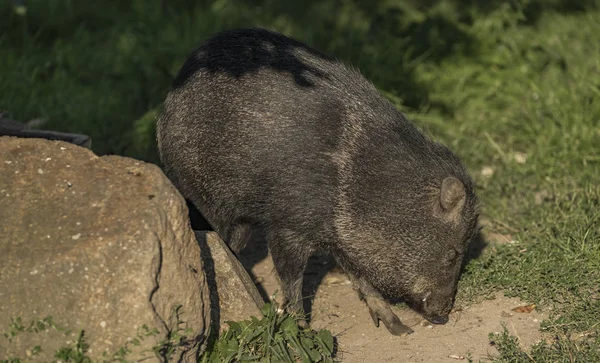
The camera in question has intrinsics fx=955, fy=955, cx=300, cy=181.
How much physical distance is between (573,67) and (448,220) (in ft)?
10.9

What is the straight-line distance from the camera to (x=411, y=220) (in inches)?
187

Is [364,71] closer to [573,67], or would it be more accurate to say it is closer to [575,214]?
[573,67]

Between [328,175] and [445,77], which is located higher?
[328,175]

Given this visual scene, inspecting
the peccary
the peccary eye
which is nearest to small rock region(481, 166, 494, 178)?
the peccary

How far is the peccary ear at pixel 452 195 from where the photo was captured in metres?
4.61

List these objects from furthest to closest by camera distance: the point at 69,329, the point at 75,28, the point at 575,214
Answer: the point at 75,28 → the point at 575,214 → the point at 69,329

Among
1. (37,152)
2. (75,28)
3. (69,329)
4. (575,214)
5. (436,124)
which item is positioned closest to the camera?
(69,329)

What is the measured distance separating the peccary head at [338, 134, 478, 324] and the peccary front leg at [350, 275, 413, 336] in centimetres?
30

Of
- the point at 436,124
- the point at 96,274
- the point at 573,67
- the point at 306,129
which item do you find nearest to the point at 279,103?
the point at 306,129

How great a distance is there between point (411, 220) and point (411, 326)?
71 cm

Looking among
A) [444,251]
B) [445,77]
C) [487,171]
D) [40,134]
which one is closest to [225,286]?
[444,251]

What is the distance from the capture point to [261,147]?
4.91 meters

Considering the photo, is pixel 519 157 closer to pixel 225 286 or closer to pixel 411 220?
pixel 411 220

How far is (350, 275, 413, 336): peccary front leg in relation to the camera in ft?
16.7
